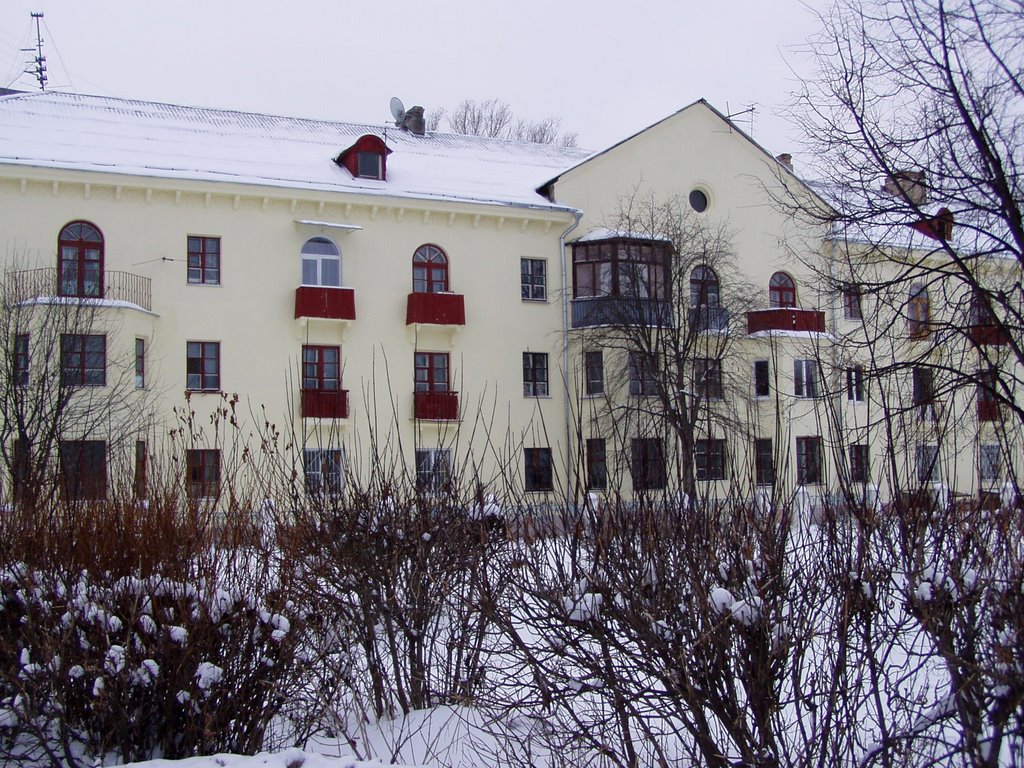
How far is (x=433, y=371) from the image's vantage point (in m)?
30.0

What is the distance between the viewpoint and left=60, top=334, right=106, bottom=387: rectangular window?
74.0ft

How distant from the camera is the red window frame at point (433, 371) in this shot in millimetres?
29797

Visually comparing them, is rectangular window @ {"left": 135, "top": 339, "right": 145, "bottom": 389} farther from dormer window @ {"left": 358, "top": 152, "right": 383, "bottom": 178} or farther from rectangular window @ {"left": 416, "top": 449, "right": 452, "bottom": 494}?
rectangular window @ {"left": 416, "top": 449, "right": 452, "bottom": 494}

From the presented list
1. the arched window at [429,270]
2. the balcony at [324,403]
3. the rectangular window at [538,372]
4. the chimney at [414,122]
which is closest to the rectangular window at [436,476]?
the balcony at [324,403]

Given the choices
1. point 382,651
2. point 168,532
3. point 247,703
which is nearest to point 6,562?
point 168,532

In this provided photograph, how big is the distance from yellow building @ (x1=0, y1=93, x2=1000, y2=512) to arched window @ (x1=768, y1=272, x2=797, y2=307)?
0.36ft

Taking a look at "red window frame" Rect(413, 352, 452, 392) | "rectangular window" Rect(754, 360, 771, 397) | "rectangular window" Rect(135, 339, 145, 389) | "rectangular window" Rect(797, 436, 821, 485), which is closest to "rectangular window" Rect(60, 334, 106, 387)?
"rectangular window" Rect(135, 339, 145, 389)

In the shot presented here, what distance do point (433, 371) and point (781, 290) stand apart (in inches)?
502

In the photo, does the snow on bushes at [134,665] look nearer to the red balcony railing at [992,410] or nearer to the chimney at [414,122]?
the red balcony railing at [992,410]

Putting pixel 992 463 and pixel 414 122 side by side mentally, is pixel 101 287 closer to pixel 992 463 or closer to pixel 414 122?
pixel 414 122

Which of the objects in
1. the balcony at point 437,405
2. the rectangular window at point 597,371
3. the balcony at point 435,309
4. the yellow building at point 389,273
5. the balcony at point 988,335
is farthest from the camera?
the rectangular window at point 597,371

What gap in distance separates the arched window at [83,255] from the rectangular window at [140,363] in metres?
1.57

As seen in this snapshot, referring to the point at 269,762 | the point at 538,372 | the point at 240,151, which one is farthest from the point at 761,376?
the point at 269,762

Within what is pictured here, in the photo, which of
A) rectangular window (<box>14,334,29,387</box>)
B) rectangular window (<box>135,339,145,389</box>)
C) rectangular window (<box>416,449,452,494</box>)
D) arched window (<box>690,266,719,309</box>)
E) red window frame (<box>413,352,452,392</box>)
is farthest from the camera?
arched window (<box>690,266,719,309</box>)
